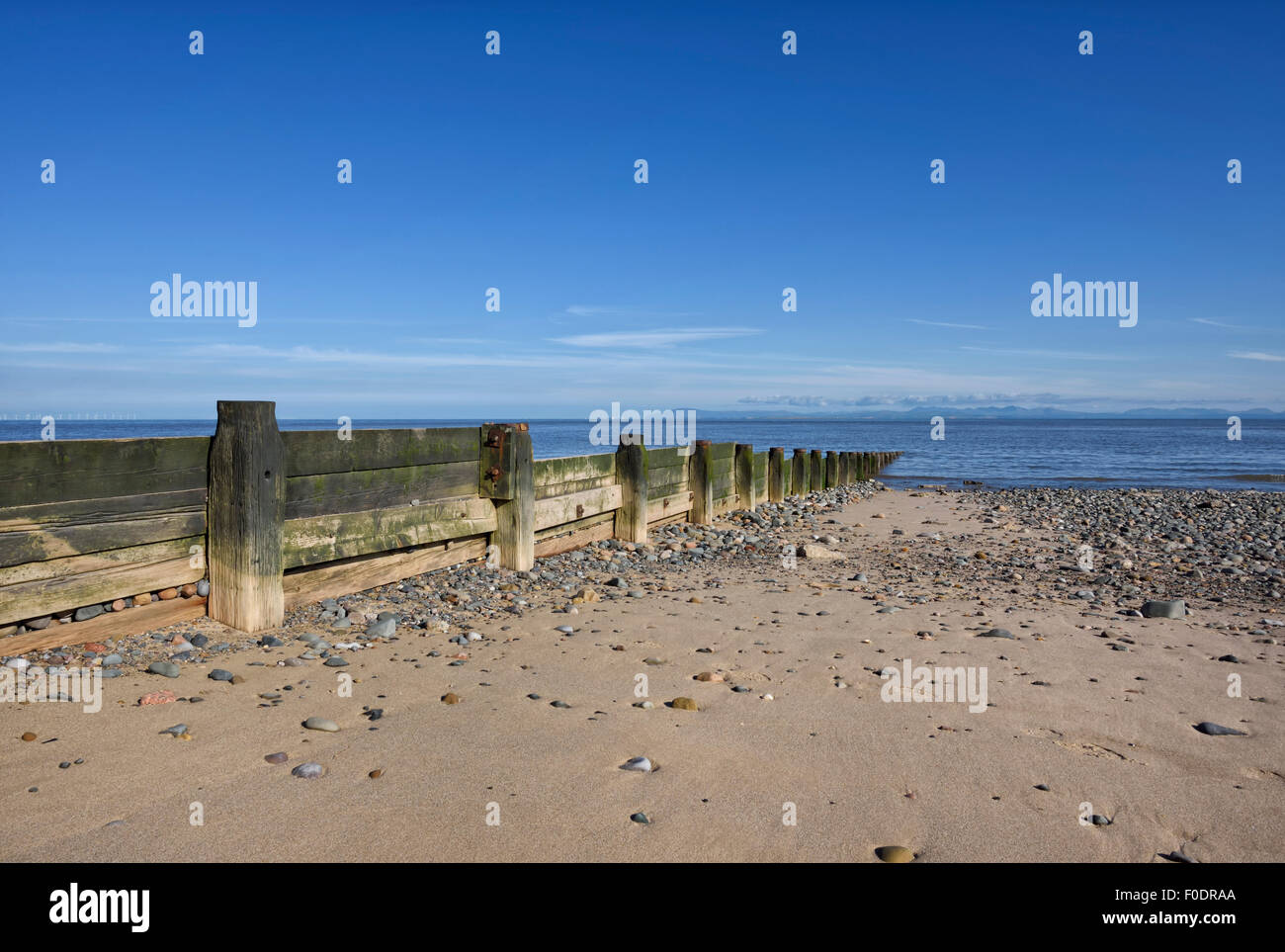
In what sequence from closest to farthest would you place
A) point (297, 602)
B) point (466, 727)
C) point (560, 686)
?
point (466, 727)
point (560, 686)
point (297, 602)

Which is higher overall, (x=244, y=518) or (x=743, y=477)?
(x=244, y=518)

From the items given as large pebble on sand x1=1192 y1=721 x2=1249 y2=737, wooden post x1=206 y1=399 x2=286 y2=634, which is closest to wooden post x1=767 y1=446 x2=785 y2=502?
wooden post x1=206 y1=399 x2=286 y2=634

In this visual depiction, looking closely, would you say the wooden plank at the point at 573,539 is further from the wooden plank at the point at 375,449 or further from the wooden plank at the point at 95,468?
the wooden plank at the point at 95,468

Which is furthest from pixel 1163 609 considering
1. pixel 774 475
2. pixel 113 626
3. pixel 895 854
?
pixel 774 475

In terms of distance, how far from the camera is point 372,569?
684 cm

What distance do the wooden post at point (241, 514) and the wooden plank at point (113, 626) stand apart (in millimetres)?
175

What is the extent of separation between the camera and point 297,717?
4207 millimetres

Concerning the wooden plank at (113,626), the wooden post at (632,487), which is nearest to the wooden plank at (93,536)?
the wooden plank at (113,626)

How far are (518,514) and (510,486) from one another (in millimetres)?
308

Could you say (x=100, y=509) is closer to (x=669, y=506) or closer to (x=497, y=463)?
(x=497, y=463)

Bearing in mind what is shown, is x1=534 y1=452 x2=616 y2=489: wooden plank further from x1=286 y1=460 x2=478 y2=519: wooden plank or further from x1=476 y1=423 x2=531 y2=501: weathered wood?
x1=286 y1=460 x2=478 y2=519: wooden plank

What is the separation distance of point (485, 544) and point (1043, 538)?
8.88 metres

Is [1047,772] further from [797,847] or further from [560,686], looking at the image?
[560,686]
